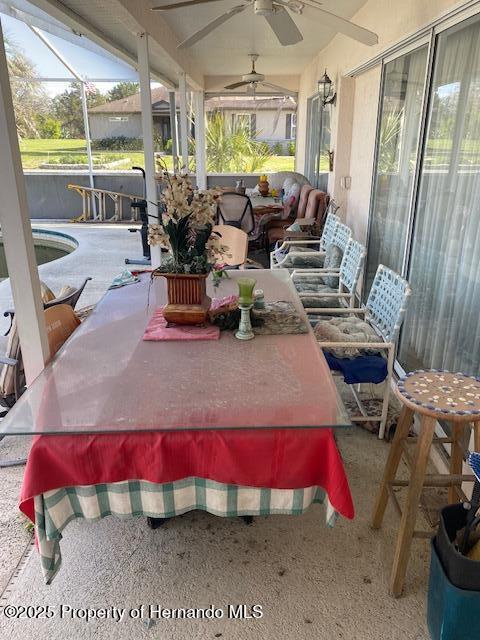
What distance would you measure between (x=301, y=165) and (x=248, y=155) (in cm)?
196

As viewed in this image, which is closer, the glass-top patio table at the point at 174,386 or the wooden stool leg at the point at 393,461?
the glass-top patio table at the point at 174,386

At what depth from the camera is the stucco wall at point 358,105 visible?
337 centimetres

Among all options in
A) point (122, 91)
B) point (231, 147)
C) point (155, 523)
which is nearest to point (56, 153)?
point (122, 91)

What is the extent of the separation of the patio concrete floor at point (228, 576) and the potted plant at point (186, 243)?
85cm

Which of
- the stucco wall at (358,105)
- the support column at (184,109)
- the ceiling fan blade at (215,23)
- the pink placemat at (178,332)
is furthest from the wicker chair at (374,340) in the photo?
the support column at (184,109)

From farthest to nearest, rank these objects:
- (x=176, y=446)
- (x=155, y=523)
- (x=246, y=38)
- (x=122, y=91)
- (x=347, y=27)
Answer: (x=122, y=91), (x=246, y=38), (x=347, y=27), (x=155, y=523), (x=176, y=446)

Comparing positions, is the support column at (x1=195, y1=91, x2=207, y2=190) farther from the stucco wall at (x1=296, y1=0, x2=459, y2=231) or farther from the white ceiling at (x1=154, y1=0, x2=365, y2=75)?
the stucco wall at (x1=296, y1=0, x2=459, y2=231)

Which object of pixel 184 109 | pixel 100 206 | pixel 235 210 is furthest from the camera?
pixel 100 206

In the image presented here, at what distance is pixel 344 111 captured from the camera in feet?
16.1

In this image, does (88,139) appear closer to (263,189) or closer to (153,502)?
(263,189)

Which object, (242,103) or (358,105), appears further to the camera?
(242,103)

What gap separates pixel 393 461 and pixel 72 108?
9999mm

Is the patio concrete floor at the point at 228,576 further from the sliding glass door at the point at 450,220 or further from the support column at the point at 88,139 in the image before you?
the support column at the point at 88,139

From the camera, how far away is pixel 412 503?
5.05 ft
